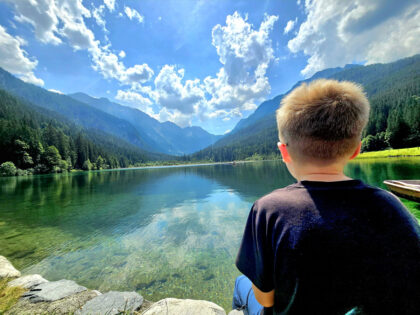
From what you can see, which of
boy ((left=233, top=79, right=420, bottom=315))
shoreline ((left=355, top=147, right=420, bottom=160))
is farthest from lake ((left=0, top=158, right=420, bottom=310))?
shoreline ((left=355, top=147, right=420, bottom=160))

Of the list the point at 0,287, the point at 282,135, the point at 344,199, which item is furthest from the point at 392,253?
the point at 0,287

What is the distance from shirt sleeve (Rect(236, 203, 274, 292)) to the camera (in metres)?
1.35

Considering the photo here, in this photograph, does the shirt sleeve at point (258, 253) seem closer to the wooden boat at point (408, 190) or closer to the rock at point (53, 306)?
the rock at point (53, 306)

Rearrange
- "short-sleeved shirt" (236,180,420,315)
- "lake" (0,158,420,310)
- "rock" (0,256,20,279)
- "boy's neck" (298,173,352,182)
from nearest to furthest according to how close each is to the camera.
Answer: "short-sleeved shirt" (236,180,420,315) < "boy's neck" (298,173,352,182) < "rock" (0,256,20,279) < "lake" (0,158,420,310)

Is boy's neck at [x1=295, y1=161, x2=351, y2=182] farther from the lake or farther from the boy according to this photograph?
the lake

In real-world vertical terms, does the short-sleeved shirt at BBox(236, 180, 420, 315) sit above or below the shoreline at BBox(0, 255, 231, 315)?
above

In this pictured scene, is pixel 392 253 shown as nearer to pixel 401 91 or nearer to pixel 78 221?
pixel 78 221

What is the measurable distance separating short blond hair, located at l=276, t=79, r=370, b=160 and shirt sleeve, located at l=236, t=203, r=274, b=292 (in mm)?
643

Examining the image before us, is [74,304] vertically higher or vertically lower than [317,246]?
lower

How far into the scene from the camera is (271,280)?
56.6 inches

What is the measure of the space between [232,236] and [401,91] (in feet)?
537

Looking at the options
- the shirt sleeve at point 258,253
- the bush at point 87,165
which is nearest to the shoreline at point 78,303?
the shirt sleeve at point 258,253

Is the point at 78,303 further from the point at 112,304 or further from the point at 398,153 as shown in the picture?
the point at 398,153

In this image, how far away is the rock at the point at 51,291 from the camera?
426 centimetres
